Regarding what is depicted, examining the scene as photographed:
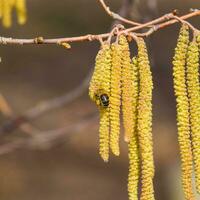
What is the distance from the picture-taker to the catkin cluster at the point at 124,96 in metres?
1.60

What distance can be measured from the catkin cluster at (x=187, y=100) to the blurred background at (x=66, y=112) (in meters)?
3.46

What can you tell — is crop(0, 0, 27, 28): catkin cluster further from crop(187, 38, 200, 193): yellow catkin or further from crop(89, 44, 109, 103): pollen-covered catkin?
crop(187, 38, 200, 193): yellow catkin

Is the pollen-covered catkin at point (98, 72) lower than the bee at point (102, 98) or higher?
higher

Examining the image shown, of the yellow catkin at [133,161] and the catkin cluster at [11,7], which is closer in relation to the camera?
the yellow catkin at [133,161]

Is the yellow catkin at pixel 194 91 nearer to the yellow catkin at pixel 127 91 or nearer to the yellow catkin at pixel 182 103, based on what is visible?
the yellow catkin at pixel 182 103

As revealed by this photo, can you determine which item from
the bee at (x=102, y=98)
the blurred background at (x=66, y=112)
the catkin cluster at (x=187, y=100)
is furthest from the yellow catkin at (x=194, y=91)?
the blurred background at (x=66, y=112)

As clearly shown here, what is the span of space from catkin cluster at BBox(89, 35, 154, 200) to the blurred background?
3447mm

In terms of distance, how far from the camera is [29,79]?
8.95 m

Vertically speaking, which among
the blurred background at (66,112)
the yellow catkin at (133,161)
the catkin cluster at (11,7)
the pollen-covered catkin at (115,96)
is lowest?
the yellow catkin at (133,161)

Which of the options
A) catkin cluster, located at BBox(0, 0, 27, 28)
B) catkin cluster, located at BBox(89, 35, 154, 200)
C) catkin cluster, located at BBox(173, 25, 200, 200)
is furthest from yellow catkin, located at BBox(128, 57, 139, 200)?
catkin cluster, located at BBox(0, 0, 27, 28)

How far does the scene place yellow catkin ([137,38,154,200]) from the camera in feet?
5.30

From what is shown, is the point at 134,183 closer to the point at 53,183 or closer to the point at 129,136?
the point at 129,136

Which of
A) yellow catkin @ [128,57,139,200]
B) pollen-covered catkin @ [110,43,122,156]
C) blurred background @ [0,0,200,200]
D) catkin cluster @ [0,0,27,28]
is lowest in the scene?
yellow catkin @ [128,57,139,200]

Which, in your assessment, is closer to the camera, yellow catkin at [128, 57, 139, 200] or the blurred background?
yellow catkin at [128, 57, 139, 200]
